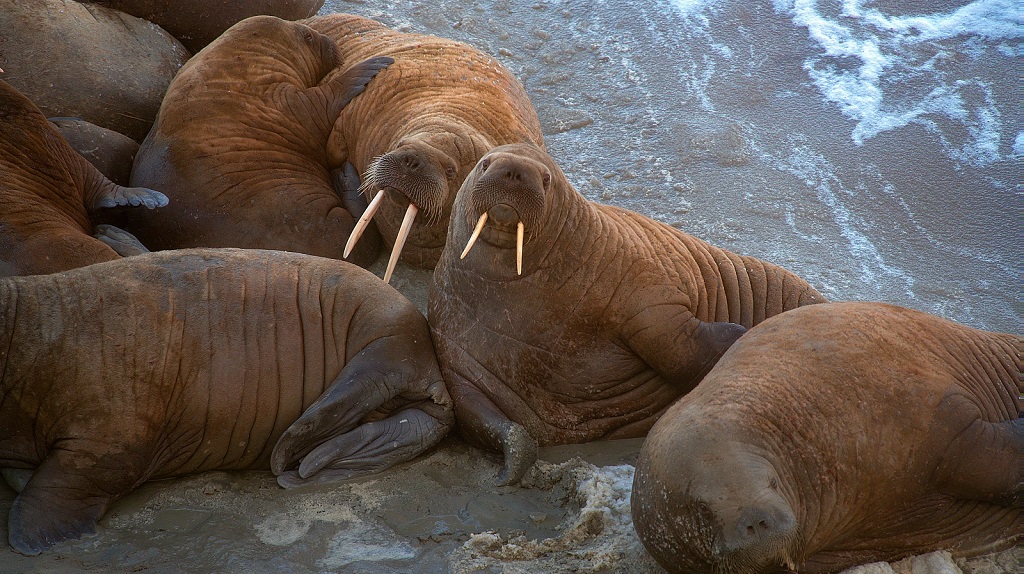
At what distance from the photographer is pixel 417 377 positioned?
4750 mm

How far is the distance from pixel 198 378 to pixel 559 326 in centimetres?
154

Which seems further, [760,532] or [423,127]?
[423,127]

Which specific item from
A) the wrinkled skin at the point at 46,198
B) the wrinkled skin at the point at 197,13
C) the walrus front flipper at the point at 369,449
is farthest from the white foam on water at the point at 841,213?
the wrinkled skin at the point at 46,198

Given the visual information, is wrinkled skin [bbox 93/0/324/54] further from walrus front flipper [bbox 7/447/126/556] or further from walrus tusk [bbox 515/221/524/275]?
walrus front flipper [bbox 7/447/126/556]

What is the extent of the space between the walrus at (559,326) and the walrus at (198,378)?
0.25m

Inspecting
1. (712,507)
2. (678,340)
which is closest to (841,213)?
(678,340)

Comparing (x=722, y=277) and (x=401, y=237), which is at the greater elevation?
(x=401, y=237)

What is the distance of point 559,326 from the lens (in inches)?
185

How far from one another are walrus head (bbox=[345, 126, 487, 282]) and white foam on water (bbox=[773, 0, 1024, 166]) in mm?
3155

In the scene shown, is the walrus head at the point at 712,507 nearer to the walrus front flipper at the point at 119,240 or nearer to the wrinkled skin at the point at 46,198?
the wrinkled skin at the point at 46,198

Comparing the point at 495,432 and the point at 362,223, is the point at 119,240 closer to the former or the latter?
the point at 362,223

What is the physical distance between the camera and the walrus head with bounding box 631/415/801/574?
3.29 meters

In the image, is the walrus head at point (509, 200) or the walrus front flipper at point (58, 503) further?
the walrus head at point (509, 200)

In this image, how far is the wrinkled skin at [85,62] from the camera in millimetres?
6336
